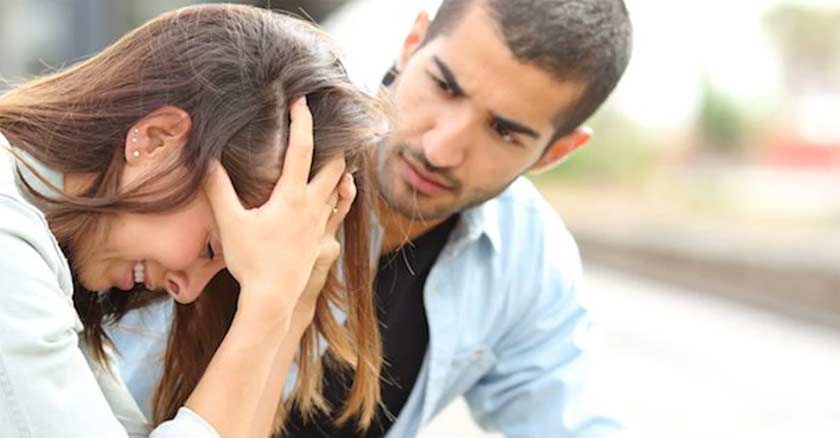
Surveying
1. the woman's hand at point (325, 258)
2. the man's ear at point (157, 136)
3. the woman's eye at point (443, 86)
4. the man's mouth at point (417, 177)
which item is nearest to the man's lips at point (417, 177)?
the man's mouth at point (417, 177)

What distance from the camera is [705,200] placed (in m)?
11.7

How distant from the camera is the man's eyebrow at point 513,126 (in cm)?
284

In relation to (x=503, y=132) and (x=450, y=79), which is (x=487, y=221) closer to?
(x=503, y=132)

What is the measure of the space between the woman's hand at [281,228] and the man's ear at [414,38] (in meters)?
0.80

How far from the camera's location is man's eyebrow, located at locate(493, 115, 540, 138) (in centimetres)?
284

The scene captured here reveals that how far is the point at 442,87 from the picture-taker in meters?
2.81

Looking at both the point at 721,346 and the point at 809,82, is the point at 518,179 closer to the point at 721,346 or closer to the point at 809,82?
the point at 721,346

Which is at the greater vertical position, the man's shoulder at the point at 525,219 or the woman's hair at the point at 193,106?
the woman's hair at the point at 193,106

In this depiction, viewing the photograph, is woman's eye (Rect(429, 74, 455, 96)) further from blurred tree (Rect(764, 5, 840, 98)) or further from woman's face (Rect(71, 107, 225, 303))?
blurred tree (Rect(764, 5, 840, 98))

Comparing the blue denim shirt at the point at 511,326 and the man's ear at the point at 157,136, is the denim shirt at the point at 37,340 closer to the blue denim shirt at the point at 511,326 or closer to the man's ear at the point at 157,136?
the man's ear at the point at 157,136

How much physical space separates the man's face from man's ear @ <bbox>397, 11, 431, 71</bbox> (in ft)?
0.25

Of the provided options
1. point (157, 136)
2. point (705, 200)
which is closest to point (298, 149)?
point (157, 136)

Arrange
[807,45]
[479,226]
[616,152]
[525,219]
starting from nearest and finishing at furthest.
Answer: [479,226]
[525,219]
[807,45]
[616,152]

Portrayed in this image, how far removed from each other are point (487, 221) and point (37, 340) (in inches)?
55.2
